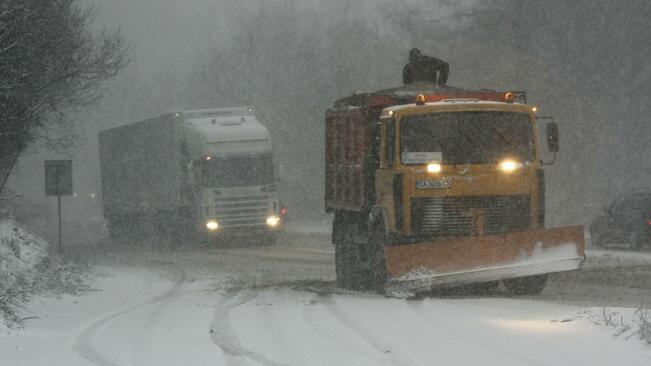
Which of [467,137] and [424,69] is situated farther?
[424,69]

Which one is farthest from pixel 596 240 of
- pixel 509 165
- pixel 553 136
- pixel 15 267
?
pixel 15 267

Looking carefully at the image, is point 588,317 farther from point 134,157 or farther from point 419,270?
point 134,157

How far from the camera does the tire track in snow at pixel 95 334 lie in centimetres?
1147

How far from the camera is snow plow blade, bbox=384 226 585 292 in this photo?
1609 cm

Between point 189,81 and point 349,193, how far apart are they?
68.9 meters

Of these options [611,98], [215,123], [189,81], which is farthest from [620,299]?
[189,81]

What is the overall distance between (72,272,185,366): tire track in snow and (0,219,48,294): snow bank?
1.80m

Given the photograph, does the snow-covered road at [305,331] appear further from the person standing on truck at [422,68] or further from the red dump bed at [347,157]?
the person standing on truck at [422,68]

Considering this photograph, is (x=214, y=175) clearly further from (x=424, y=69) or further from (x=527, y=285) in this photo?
(x=527, y=285)

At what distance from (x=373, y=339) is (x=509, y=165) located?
566 cm

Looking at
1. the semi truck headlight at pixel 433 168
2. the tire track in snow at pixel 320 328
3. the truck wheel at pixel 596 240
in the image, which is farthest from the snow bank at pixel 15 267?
the truck wheel at pixel 596 240

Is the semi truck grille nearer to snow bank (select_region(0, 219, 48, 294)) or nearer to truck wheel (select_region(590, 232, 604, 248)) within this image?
snow bank (select_region(0, 219, 48, 294))

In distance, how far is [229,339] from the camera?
1271cm

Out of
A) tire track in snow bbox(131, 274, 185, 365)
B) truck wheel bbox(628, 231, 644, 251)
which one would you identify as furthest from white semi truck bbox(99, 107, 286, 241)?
tire track in snow bbox(131, 274, 185, 365)
